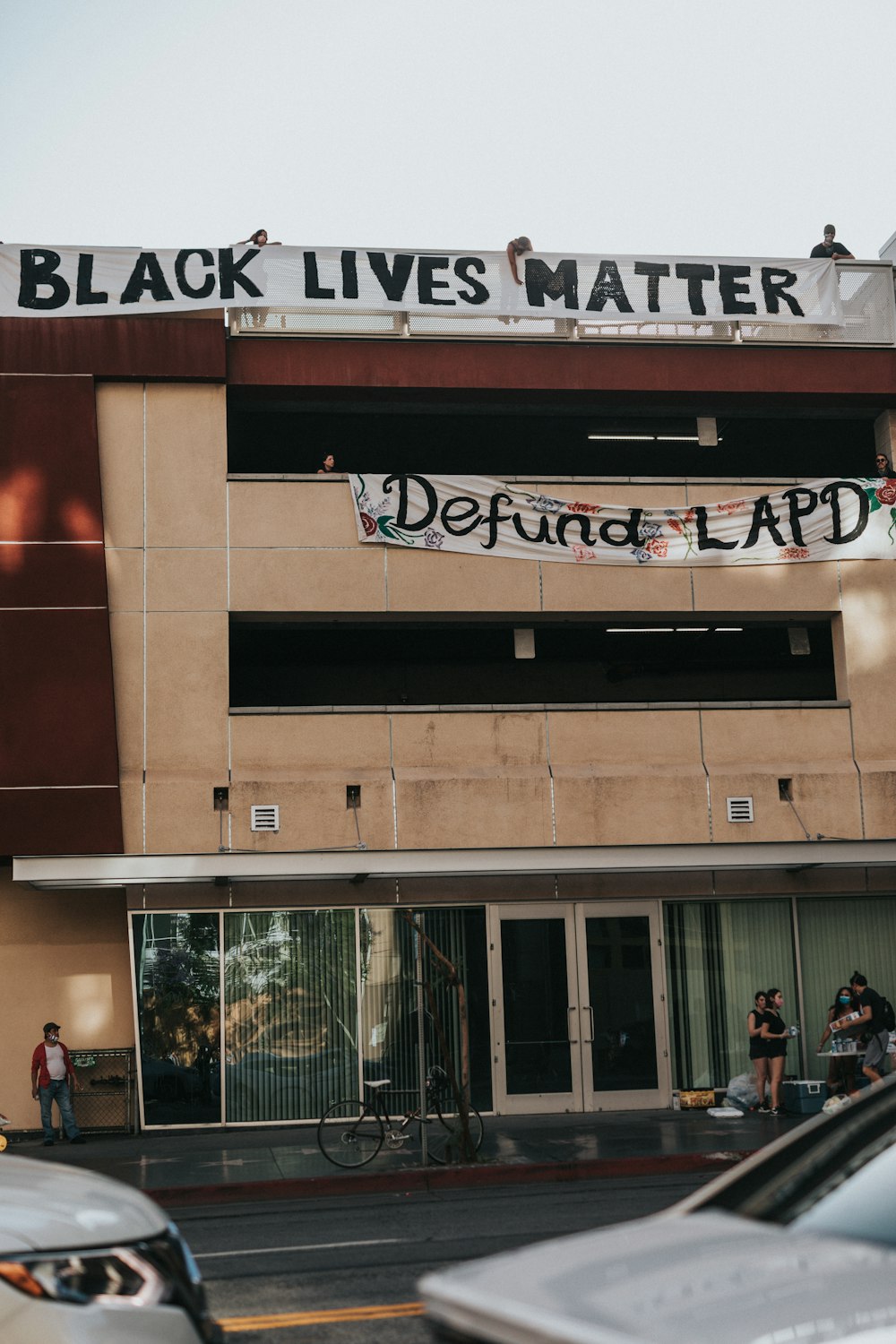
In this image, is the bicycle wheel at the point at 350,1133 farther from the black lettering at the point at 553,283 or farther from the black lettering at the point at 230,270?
the black lettering at the point at 553,283

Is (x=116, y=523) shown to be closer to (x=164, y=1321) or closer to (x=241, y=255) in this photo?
(x=241, y=255)

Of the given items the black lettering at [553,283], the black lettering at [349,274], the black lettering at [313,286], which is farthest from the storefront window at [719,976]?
the black lettering at [313,286]

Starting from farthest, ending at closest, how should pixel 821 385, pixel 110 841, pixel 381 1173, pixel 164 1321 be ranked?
pixel 821 385
pixel 110 841
pixel 381 1173
pixel 164 1321

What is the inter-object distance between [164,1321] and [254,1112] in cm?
1617

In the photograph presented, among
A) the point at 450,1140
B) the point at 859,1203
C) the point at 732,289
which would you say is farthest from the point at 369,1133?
the point at 732,289

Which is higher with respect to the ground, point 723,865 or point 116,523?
point 116,523

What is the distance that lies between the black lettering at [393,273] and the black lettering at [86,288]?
4.09 m

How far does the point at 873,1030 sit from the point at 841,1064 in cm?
99

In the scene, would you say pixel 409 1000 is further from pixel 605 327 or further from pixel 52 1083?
pixel 605 327

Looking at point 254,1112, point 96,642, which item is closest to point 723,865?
point 254,1112

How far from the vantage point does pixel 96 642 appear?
20.2m

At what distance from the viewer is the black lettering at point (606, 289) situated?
22.1 m

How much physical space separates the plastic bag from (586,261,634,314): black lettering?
1188 cm

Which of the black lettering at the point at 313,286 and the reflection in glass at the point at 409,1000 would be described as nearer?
the reflection in glass at the point at 409,1000
